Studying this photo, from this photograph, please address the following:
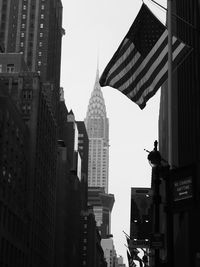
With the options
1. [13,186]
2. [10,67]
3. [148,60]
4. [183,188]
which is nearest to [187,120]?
[148,60]

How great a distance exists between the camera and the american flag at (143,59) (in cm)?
2638

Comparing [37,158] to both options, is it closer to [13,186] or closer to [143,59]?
[13,186]

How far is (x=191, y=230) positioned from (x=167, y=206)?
49.6ft

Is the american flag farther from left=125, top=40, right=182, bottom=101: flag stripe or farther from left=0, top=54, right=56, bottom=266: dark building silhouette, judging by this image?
left=0, top=54, right=56, bottom=266: dark building silhouette

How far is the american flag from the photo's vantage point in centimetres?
2638

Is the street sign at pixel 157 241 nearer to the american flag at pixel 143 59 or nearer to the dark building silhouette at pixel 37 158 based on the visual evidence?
the american flag at pixel 143 59

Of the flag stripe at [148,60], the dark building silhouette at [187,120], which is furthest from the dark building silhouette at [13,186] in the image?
the flag stripe at [148,60]

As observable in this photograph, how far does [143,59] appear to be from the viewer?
26.7 m

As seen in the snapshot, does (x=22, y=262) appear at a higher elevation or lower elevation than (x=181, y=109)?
lower

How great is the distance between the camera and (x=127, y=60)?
88.8 ft

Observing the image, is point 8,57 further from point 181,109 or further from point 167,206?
point 167,206

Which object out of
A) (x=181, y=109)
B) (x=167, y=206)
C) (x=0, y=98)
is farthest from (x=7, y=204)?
(x=167, y=206)

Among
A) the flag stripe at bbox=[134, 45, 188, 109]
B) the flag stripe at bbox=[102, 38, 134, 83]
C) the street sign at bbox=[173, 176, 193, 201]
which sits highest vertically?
the flag stripe at bbox=[102, 38, 134, 83]

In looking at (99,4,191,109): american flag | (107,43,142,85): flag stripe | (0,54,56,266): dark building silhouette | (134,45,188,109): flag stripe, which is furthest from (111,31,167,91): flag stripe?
(0,54,56,266): dark building silhouette
